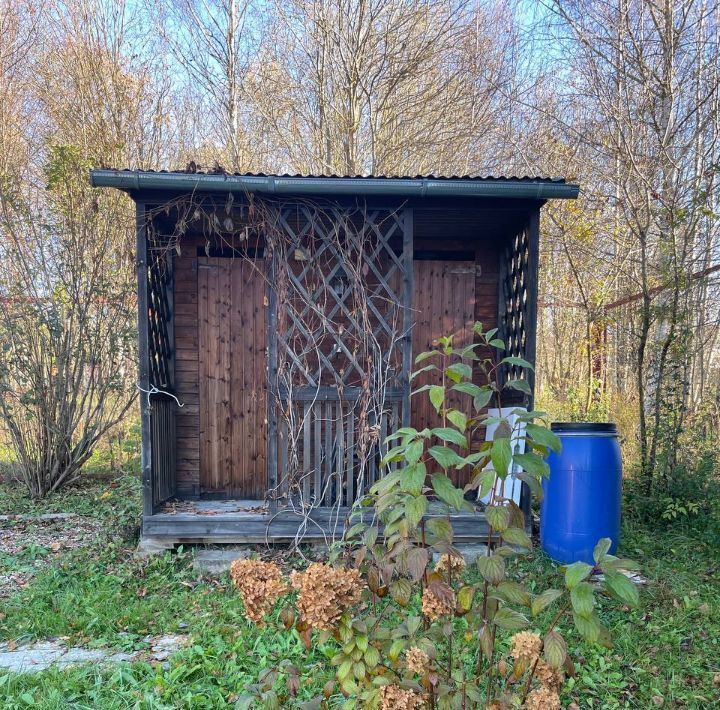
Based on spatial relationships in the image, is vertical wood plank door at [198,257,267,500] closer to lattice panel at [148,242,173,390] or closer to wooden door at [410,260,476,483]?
lattice panel at [148,242,173,390]

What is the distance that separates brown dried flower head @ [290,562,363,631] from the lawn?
1.38ft

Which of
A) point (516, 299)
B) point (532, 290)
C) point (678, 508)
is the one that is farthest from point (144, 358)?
point (678, 508)

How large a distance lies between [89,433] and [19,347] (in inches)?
42.0

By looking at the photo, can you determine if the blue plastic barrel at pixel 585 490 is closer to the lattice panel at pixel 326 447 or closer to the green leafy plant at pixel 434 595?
the lattice panel at pixel 326 447

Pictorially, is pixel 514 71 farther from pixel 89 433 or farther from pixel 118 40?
pixel 89 433

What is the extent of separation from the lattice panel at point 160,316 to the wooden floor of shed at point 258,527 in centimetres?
103

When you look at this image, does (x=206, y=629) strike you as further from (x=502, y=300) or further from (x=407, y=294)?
(x=502, y=300)

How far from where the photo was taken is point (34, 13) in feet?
17.7

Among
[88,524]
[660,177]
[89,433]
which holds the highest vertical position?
[660,177]

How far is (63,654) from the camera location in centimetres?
253

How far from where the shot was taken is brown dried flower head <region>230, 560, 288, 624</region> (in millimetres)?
1310

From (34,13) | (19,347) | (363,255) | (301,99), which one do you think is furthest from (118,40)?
(363,255)

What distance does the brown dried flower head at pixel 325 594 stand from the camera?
121cm

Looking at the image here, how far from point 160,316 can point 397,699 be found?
362 cm
